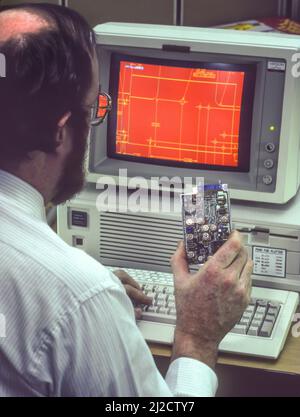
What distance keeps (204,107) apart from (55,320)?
90cm

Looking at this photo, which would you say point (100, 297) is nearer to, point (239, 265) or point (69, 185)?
point (69, 185)

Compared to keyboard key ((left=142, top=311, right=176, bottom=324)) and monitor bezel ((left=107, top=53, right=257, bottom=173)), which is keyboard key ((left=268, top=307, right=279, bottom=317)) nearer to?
keyboard key ((left=142, top=311, right=176, bottom=324))

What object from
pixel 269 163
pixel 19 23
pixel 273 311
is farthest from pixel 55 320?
pixel 269 163

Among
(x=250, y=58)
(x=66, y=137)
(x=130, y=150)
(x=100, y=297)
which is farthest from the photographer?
(x=130, y=150)

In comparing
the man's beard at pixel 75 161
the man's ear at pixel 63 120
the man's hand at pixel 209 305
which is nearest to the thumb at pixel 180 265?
the man's hand at pixel 209 305

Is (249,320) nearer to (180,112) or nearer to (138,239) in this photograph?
(138,239)

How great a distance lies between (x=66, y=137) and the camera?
1359 millimetres

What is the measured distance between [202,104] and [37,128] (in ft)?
2.52

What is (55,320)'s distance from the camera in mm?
1225

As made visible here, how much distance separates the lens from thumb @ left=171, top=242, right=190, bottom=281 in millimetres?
1680

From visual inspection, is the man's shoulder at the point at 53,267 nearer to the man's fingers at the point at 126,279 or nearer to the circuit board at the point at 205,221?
the circuit board at the point at 205,221

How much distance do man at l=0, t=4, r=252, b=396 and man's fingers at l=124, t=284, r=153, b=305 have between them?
53cm

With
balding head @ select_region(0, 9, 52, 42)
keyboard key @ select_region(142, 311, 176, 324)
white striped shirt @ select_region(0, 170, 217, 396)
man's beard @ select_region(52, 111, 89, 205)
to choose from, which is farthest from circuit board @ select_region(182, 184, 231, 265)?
balding head @ select_region(0, 9, 52, 42)
